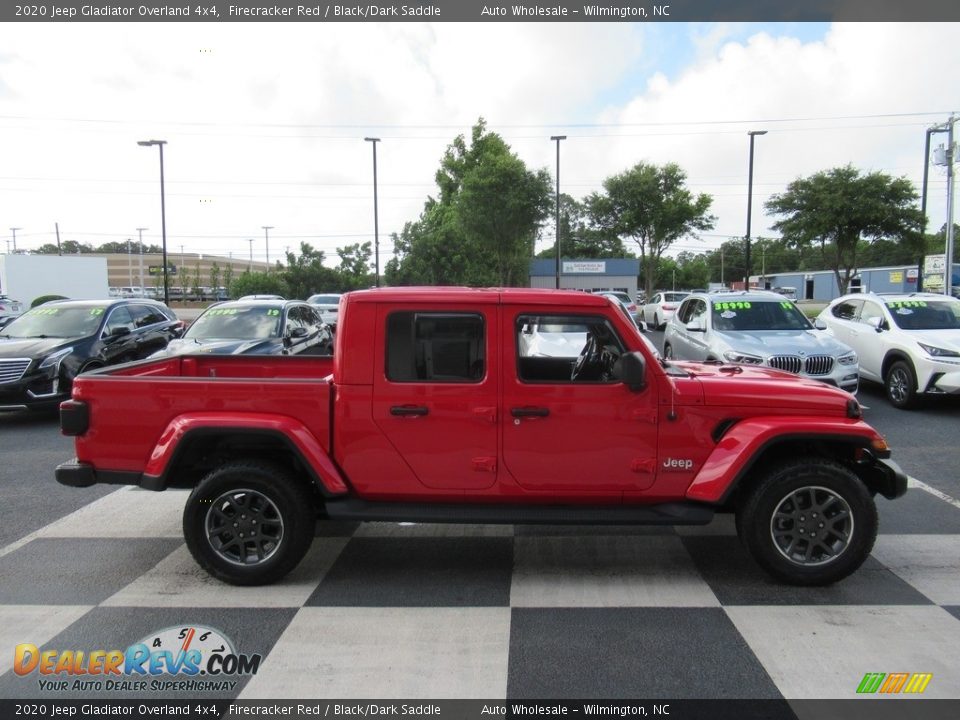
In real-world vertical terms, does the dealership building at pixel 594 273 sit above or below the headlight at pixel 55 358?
above

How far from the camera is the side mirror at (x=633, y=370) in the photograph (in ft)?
12.5

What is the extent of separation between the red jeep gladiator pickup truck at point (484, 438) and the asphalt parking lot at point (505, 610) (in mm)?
337

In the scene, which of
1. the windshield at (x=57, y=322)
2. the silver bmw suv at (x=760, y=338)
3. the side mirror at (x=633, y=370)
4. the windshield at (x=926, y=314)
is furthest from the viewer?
the windshield at (x=57, y=322)

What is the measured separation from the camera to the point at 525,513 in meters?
3.97

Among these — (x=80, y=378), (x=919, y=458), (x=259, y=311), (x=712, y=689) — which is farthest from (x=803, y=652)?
(x=259, y=311)

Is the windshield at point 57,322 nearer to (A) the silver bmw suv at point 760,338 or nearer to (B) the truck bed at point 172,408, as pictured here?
(B) the truck bed at point 172,408

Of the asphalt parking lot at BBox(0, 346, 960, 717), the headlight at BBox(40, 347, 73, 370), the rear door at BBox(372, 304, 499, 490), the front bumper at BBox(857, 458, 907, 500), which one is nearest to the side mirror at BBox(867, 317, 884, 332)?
the asphalt parking lot at BBox(0, 346, 960, 717)

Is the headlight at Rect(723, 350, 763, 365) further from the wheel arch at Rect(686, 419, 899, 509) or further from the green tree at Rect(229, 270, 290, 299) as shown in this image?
the green tree at Rect(229, 270, 290, 299)

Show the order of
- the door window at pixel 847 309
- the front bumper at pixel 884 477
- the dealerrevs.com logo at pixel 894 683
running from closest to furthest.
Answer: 1. the dealerrevs.com logo at pixel 894 683
2. the front bumper at pixel 884 477
3. the door window at pixel 847 309

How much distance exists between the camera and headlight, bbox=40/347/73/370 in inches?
353

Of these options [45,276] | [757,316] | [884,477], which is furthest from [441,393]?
[45,276]

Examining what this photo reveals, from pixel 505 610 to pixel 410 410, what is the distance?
1.26 metres

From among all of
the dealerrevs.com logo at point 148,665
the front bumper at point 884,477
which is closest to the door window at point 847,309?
the front bumper at point 884,477

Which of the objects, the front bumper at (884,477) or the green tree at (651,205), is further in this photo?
the green tree at (651,205)
